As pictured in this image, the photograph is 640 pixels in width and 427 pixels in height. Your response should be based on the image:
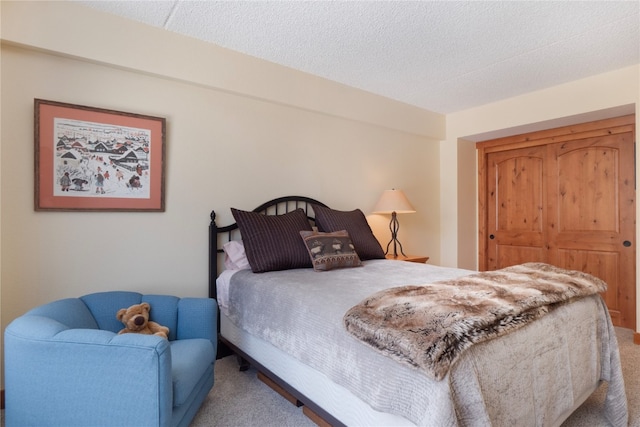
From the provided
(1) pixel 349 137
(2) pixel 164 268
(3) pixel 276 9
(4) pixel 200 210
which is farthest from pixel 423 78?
(2) pixel 164 268

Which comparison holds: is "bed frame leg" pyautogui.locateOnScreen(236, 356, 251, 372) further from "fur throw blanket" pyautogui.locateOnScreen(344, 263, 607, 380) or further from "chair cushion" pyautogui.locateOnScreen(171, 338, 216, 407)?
"fur throw blanket" pyautogui.locateOnScreen(344, 263, 607, 380)

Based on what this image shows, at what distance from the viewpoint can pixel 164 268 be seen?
2494 millimetres

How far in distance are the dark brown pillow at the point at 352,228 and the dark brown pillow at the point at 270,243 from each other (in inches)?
14.4

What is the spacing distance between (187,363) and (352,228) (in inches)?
69.4

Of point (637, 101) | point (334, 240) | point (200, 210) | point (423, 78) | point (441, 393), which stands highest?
point (423, 78)

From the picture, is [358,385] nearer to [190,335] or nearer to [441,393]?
[441,393]

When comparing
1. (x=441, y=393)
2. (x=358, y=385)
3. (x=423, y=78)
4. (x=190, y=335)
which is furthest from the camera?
(x=423, y=78)

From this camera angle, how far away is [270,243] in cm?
248

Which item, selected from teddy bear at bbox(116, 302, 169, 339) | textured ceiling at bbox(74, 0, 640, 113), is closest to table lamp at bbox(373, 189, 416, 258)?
textured ceiling at bbox(74, 0, 640, 113)

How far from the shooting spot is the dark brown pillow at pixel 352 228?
2939mm

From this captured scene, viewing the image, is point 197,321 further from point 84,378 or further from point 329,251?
point 329,251

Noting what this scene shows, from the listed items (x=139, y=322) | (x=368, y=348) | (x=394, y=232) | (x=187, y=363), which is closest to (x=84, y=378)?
(x=187, y=363)

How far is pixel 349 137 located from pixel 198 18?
5.88 feet

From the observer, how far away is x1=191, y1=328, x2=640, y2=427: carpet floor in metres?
1.82
